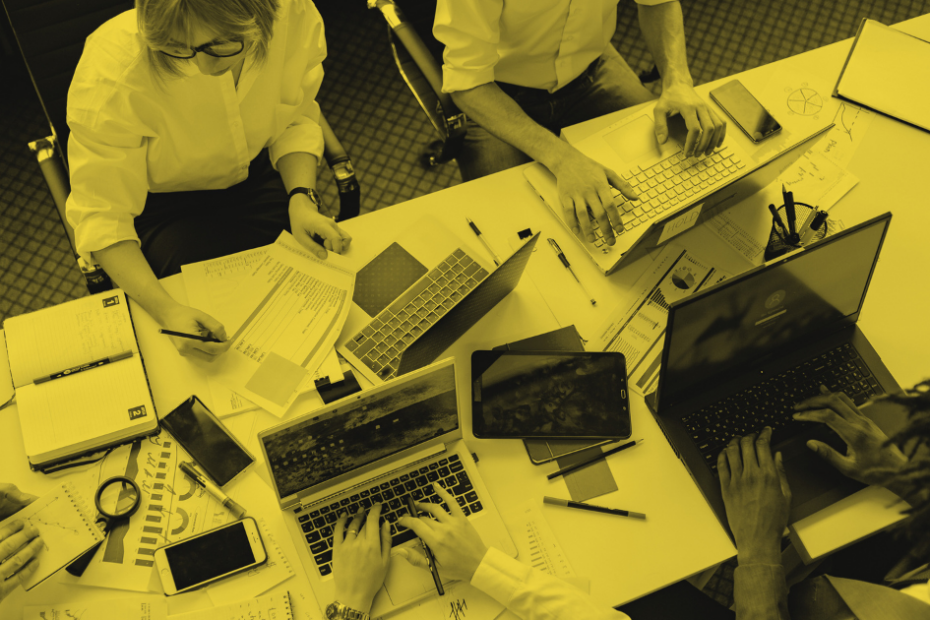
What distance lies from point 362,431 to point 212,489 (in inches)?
11.9

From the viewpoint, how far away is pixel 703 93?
63.9 inches

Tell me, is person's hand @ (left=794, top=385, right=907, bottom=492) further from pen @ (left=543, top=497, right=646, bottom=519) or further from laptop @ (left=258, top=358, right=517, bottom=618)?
laptop @ (left=258, top=358, right=517, bottom=618)

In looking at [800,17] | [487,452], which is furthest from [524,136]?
[800,17]

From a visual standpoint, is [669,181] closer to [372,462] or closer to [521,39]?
[521,39]

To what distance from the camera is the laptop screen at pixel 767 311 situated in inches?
42.8

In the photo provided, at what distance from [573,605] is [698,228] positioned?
82cm

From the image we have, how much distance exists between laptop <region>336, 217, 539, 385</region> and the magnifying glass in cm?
44

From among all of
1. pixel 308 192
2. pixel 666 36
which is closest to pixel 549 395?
pixel 308 192

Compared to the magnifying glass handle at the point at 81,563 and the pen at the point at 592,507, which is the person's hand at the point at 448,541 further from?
the magnifying glass handle at the point at 81,563

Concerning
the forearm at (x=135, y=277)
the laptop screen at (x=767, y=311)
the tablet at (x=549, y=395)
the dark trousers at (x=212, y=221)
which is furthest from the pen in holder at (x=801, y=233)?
the forearm at (x=135, y=277)

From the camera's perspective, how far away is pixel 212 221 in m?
1.59

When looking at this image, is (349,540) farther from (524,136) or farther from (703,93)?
(703,93)

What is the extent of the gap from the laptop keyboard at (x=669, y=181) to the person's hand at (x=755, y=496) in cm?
48

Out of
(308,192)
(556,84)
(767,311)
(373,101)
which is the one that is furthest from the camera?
(373,101)
